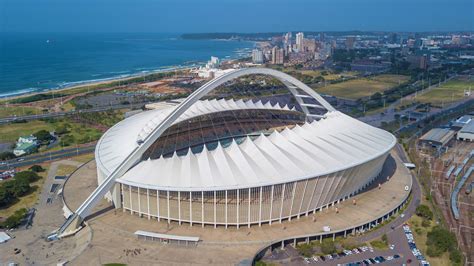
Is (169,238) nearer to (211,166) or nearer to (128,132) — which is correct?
(211,166)

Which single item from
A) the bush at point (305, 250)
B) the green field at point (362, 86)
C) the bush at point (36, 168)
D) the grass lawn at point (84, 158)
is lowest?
the bush at point (305, 250)

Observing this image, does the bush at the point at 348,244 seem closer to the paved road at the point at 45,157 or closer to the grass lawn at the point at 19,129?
the paved road at the point at 45,157

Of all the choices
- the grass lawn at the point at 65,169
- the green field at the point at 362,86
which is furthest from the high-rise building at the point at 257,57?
the grass lawn at the point at 65,169

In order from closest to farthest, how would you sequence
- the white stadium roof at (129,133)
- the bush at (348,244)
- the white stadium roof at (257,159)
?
the bush at (348,244) < the white stadium roof at (257,159) < the white stadium roof at (129,133)

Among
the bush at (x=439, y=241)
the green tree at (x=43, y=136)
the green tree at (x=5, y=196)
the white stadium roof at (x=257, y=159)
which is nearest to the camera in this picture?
the bush at (x=439, y=241)

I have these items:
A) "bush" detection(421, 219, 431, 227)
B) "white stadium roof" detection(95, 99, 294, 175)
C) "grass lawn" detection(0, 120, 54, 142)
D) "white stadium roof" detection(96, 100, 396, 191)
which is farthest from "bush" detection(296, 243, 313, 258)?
"grass lawn" detection(0, 120, 54, 142)
